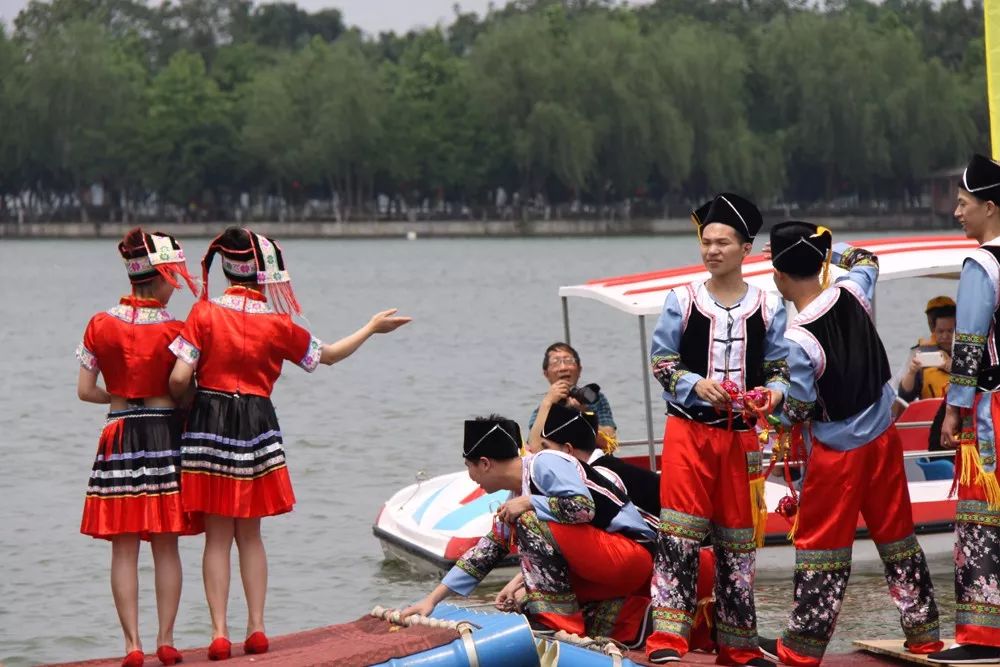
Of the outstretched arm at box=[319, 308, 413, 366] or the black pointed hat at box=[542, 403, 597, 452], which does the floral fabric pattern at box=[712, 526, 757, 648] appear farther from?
Answer: the outstretched arm at box=[319, 308, 413, 366]

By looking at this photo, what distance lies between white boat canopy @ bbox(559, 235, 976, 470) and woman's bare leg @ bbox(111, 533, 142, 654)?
436cm

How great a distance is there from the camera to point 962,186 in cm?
759

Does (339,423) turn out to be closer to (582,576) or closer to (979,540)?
(582,576)

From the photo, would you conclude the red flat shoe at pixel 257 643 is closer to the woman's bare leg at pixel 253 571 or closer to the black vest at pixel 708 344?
the woman's bare leg at pixel 253 571

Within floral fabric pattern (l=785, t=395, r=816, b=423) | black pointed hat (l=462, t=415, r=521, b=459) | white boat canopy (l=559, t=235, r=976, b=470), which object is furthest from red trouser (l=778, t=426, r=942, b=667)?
white boat canopy (l=559, t=235, r=976, b=470)

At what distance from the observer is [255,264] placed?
790 centimetres

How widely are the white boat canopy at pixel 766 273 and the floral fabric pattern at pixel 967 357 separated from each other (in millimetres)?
4064

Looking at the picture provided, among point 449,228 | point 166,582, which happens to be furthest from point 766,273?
point 449,228

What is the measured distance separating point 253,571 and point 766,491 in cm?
497

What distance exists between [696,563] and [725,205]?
1428 mm

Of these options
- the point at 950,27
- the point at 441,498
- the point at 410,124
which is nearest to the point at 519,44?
the point at 410,124

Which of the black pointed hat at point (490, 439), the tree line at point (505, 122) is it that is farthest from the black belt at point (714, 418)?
the tree line at point (505, 122)

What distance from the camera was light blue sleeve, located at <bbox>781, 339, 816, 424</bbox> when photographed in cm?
751

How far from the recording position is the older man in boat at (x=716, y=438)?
7.52 metres
